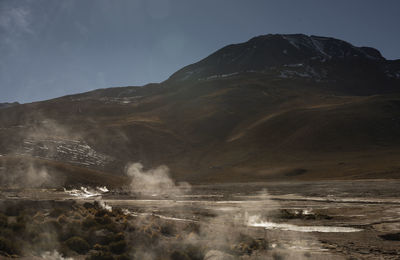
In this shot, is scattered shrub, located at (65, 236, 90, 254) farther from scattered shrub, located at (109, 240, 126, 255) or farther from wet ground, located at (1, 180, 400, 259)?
wet ground, located at (1, 180, 400, 259)

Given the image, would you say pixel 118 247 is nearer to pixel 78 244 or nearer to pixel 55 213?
pixel 78 244

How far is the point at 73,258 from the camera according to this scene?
10.7m

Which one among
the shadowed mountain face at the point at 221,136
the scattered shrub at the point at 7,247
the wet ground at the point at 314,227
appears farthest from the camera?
the shadowed mountain face at the point at 221,136

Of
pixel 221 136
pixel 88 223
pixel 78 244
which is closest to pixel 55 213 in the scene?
pixel 88 223

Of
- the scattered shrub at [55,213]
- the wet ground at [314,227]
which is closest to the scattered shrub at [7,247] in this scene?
the scattered shrub at [55,213]

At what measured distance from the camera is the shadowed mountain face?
59.3 m

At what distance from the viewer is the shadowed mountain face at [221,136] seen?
5931cm

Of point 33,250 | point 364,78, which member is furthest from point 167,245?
point 364,78

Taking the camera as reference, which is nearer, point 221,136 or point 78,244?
point 78,244

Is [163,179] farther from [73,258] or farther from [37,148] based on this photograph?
[73,258]

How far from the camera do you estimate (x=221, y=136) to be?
9638 cm

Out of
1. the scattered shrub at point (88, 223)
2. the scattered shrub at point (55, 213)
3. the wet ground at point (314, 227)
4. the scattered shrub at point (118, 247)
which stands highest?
the scattered shrub at point (55, 213)

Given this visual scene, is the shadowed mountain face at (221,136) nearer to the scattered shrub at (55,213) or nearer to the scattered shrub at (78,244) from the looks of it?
Answer: the scattered shrub at (55,213)

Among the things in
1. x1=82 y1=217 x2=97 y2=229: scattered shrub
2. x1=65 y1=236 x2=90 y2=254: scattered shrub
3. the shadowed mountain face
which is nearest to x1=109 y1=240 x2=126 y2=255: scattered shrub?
x1=65 y1=236 x2=90 y2=254: scattered shrub
